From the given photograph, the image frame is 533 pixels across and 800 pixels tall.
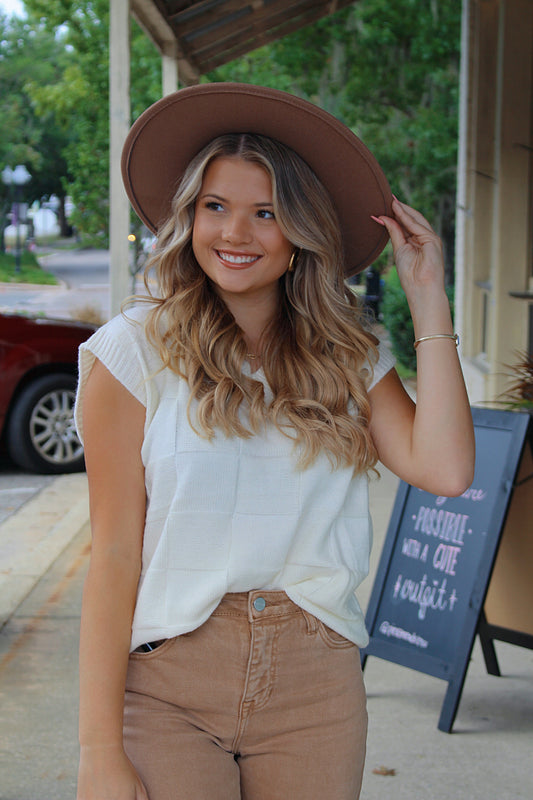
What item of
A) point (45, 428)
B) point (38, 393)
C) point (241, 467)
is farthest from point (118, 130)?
point (241, 467)

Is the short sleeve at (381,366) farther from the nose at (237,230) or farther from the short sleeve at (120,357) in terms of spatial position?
the short sleeve at (120,357)

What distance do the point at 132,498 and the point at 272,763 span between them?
0.51 m

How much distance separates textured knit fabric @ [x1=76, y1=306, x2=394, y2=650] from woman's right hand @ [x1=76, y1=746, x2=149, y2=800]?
19 centimetres

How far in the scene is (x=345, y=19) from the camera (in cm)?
1781

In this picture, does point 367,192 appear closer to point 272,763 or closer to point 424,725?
point 272,763

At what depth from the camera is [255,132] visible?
1.95 metres

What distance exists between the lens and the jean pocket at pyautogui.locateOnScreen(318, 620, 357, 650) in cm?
173

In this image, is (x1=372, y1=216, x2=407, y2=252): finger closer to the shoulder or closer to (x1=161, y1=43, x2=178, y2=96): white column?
the shoulder

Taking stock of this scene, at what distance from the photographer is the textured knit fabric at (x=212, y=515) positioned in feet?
5.45

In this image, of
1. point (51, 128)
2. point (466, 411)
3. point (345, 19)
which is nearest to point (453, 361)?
point (466, 411)

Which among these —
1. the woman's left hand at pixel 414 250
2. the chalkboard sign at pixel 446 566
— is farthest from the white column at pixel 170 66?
the woman's left hand at pixel 414 250

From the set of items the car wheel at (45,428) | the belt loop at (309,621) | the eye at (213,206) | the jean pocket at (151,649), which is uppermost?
the eye at (213,206)

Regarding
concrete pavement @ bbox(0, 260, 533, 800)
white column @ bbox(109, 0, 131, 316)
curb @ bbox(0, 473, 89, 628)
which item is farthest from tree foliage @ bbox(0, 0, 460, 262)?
concrete pavement @ bbox(0, 260, 533, 800)

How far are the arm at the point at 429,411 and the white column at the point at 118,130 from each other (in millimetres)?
3709
